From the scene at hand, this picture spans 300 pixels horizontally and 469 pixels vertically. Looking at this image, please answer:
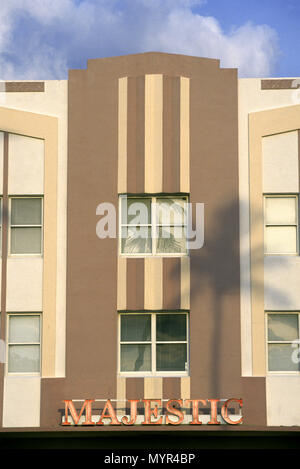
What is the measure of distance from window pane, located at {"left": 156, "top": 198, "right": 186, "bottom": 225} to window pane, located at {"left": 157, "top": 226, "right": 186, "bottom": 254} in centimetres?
20

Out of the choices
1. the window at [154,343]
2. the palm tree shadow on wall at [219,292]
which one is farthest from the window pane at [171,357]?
the palm tree shadow on wall at [219,292]

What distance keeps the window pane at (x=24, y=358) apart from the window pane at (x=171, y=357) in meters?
3.33

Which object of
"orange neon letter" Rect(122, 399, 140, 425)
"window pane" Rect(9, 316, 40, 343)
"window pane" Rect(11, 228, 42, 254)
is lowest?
"orange neon letter" Rect(122, 399, 140, 425)

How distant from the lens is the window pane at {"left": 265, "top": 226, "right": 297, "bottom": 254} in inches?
854

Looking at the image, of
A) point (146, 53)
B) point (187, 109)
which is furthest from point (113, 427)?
point (146, 53)

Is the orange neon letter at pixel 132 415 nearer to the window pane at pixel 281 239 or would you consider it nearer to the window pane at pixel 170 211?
the window pane at pixel 170 211

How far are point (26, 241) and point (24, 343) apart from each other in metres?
2.86

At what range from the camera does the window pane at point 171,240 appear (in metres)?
21.7

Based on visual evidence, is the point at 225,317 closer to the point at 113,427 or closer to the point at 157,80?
the point at 113,427

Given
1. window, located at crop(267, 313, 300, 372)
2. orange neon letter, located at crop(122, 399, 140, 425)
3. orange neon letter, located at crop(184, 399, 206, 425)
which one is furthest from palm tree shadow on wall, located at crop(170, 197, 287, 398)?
orange neon letter, located at crop(122, 399, 140, 425)

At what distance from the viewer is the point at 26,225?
22.0 m

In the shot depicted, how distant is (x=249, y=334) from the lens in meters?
21.2

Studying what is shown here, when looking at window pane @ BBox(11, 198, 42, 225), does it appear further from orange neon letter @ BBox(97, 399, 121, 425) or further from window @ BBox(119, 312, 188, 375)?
orange neon letter @ BBox(97, 399, 121, 425)

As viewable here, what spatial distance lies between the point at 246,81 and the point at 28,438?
11559mm
